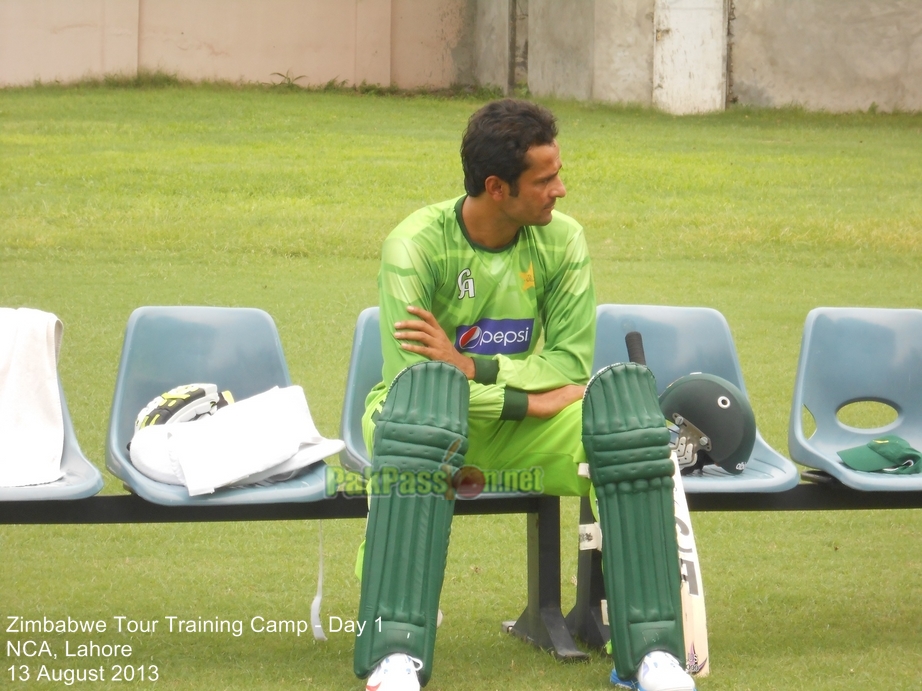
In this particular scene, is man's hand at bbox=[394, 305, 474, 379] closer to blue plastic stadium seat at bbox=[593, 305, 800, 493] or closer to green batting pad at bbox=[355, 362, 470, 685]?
green batting pad at bbox=[355, 362, 470, 685]

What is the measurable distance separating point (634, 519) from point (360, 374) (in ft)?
3.51

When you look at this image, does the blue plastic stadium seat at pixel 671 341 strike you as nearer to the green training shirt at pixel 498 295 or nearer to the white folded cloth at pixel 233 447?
the green training shirt at pixel 498 295

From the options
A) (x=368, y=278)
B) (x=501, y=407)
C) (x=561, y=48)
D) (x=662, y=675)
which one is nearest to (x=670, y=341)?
(x=501, y=407)

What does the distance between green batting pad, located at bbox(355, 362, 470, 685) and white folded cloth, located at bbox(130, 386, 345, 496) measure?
0.42 m

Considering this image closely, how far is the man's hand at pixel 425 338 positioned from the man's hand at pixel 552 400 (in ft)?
0.60

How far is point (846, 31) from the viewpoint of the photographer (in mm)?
15906

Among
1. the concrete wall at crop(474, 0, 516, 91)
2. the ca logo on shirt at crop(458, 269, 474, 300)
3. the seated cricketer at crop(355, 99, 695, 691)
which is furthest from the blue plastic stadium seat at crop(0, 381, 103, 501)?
the concrete wall at crop(474, 0, 516, 91)

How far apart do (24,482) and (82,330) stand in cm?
384

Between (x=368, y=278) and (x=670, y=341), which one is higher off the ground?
(x=670, y=341)

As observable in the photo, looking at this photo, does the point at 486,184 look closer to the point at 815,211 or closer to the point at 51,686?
the point at 51,686

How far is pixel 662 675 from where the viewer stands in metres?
2.66

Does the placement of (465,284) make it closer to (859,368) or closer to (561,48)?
(859,368)

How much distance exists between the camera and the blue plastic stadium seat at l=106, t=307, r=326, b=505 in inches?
134

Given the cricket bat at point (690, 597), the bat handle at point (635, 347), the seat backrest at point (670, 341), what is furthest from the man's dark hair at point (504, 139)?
the cricket bat at point (690, 597)
